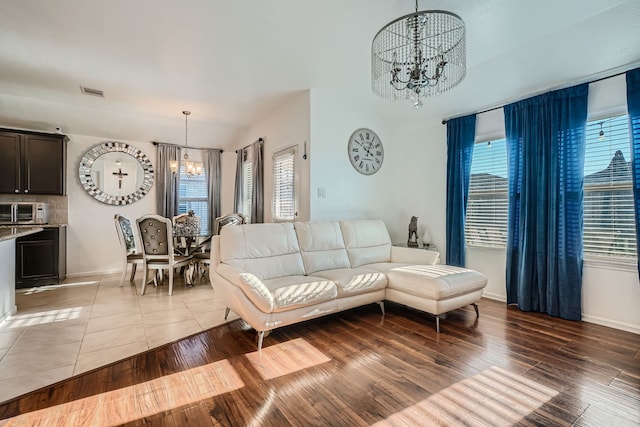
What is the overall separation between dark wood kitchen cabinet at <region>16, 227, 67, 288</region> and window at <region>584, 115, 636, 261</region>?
22.8 ft

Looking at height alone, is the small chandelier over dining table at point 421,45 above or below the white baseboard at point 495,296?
above

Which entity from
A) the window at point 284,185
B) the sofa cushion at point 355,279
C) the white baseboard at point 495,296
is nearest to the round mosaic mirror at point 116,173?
the window at point 284,185

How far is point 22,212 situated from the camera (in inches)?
173

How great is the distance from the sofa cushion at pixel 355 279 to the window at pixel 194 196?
13.4 ft

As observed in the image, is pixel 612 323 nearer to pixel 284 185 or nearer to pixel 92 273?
pixel 284 185

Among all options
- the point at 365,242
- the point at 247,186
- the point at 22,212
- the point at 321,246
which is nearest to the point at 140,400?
the point at 321,246

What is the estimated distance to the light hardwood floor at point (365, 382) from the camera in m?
1.63

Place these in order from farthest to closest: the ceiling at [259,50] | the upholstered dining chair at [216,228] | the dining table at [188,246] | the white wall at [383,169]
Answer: the upholstered dining chair at [216,228], the dining table at [188,246], the white wall at [383,169], the ceiling at [259,50]

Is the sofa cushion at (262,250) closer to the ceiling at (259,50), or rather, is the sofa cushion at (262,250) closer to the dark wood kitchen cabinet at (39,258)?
the ceiling at (259,50)

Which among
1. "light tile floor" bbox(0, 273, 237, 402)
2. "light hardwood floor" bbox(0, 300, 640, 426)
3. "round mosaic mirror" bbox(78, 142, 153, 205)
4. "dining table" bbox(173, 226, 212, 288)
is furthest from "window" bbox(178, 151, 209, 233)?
"light hardwood floor" bbox(0, 300, 640, 426)

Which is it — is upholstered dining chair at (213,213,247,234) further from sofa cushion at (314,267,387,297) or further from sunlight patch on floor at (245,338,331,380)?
sunlight patch on floor at (245,338,331,380)

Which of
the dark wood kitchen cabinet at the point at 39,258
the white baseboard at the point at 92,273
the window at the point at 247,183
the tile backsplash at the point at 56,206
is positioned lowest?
the white baseboard at the point at 92,273

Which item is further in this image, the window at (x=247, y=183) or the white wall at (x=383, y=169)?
the window at (x=247, y=183)

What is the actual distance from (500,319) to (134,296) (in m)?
4.46
